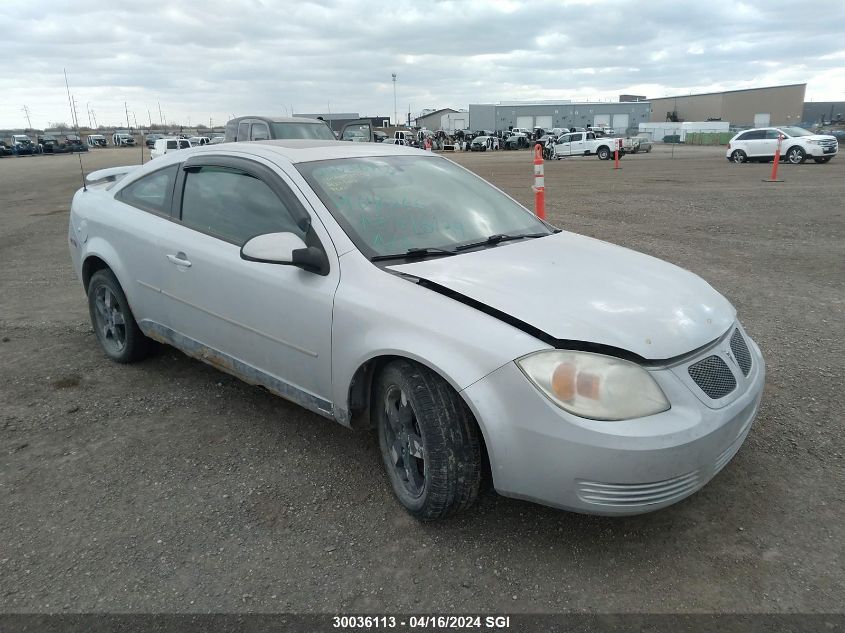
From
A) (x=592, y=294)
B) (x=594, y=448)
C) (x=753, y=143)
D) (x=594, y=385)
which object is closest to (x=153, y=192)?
(x=592, y=294)

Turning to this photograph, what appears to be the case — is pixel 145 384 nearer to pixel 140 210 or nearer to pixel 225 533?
pixel 140 210

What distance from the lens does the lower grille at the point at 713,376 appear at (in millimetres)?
2463

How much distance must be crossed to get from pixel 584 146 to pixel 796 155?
48.0ft

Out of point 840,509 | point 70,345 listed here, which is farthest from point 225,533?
point 70,345

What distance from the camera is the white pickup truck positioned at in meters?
36.5

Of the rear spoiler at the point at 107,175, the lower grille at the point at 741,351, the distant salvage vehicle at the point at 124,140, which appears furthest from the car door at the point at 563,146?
the distant salvage vehicle at the point at 124,140

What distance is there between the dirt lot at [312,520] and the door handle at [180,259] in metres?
0.91

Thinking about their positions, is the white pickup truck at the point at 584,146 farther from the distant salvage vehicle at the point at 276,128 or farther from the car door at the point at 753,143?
the distant salvage vehicle at the point at 276,128

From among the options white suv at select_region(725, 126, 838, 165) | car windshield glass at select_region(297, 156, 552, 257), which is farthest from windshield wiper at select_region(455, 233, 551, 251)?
white suv at select_region(725, 126, 838, 165)

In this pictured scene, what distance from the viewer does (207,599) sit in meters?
2.33

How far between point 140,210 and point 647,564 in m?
3.59

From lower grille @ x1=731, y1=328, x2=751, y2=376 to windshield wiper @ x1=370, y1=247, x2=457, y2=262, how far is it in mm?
1312

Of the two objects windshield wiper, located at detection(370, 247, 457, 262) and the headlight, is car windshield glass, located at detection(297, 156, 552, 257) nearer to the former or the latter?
windshield wiper, located at detection(370, 247, 457, 262)

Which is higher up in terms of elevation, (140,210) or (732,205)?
(140,210)
